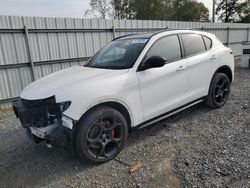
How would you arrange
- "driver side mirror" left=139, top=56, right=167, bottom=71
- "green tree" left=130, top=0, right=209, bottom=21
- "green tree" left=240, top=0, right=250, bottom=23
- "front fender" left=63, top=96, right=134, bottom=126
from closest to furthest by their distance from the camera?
"front fender" left=63, top=96, right=134, bottom=126, "driver side mirror" left=139, top=56, right=167, bottom=71, "green tree" left=130, top=0, right=209, bottom=21, "green tree" left=240, top=0, right=250, bottom=23

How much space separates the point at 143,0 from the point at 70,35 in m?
24.2

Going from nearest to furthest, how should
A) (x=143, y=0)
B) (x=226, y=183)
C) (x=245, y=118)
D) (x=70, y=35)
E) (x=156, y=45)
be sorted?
(x=226, y=183) → (x=156, y=45) → (x=245, y=118) → (x=70, y=35) → (x=143, y=0)

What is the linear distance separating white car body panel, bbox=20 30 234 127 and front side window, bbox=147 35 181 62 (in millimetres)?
80

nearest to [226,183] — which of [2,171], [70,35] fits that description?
[2,171]

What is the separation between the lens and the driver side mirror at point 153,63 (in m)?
2.99

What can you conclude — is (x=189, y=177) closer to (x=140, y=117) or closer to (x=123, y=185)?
(x=123, y=185)

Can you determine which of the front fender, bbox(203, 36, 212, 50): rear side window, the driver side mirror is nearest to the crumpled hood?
the front fender

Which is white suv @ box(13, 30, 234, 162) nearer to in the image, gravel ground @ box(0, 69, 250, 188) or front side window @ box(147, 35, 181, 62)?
front side window @ box(147, 35, 181, 62)

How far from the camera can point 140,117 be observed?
10.1 feet

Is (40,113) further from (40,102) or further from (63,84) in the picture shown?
(63,84)

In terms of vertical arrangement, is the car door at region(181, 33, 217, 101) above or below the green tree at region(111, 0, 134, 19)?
below

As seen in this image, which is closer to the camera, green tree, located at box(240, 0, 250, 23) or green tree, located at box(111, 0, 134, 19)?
green tree, located at box(111, 0, 134, 19)

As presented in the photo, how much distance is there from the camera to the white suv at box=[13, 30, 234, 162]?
2549mm

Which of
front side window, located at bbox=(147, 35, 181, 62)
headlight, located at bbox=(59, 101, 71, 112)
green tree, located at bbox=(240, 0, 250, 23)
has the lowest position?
headlight, located at bbox=(59, 101, 71, 112)
